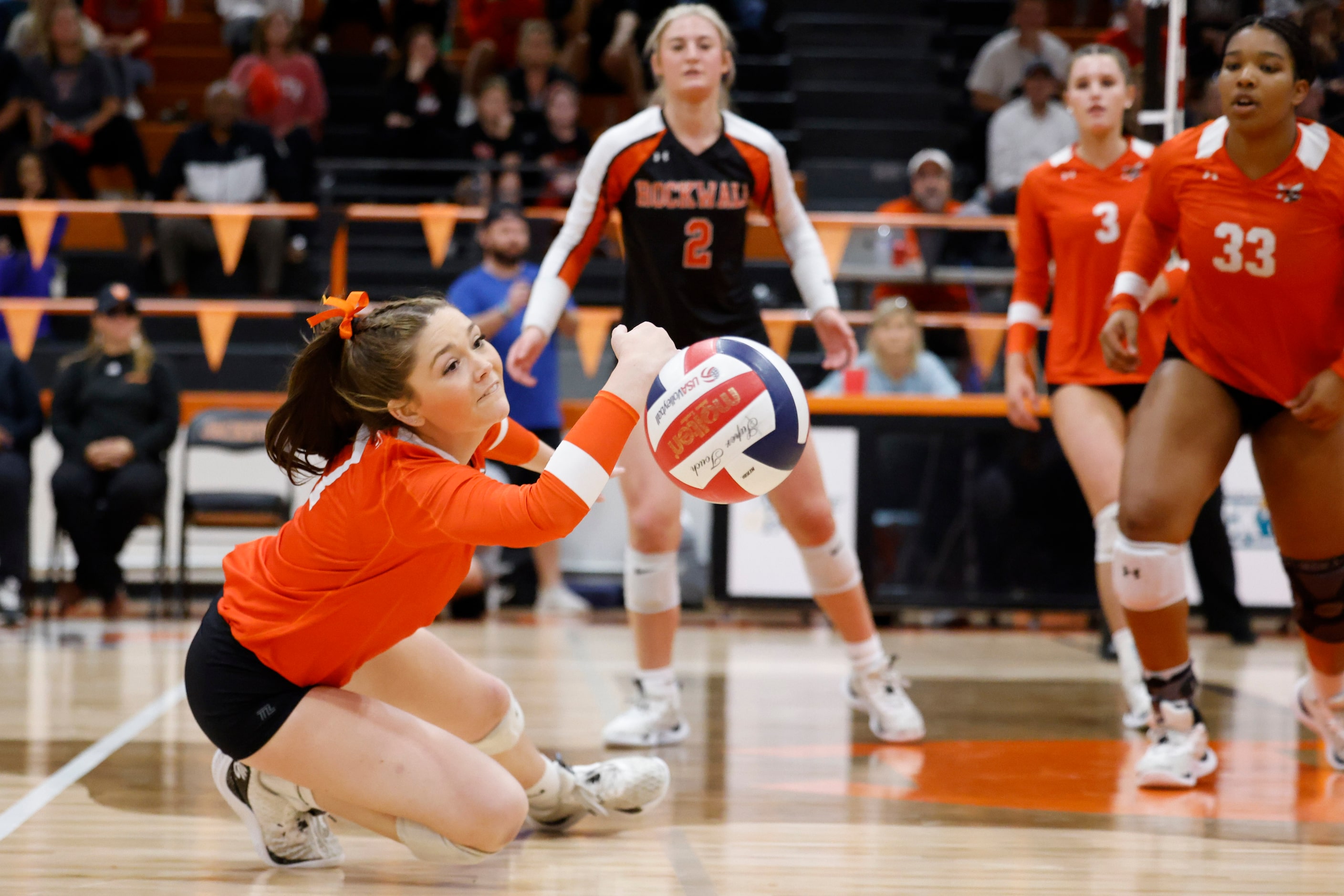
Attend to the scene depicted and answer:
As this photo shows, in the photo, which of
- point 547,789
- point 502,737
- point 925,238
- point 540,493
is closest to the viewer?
point 540,493

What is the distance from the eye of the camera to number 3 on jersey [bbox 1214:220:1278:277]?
372 centimetres

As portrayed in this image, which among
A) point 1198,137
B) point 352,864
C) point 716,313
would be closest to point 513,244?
point 716,313

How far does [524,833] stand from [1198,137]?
8.29 ft

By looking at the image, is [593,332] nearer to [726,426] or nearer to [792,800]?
[792,800]

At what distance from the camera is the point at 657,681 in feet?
14.7

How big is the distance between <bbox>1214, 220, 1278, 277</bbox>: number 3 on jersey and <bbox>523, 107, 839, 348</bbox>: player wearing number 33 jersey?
1.23m

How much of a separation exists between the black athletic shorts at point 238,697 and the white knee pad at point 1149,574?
7.14 feet

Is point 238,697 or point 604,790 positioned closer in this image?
point 238,697

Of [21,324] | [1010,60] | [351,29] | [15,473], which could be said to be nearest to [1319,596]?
[15,473]

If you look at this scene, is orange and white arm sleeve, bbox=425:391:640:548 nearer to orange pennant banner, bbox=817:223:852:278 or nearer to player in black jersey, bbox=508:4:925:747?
player in black jersey, bbox=508:4:925:747

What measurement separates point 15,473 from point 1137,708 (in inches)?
213

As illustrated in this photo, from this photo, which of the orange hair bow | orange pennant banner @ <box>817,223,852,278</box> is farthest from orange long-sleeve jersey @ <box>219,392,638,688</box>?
orange pennant banner @ <box>817,223,852,278</box>

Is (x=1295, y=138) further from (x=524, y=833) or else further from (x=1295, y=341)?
(x=524, y=833)

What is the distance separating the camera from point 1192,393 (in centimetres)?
383
